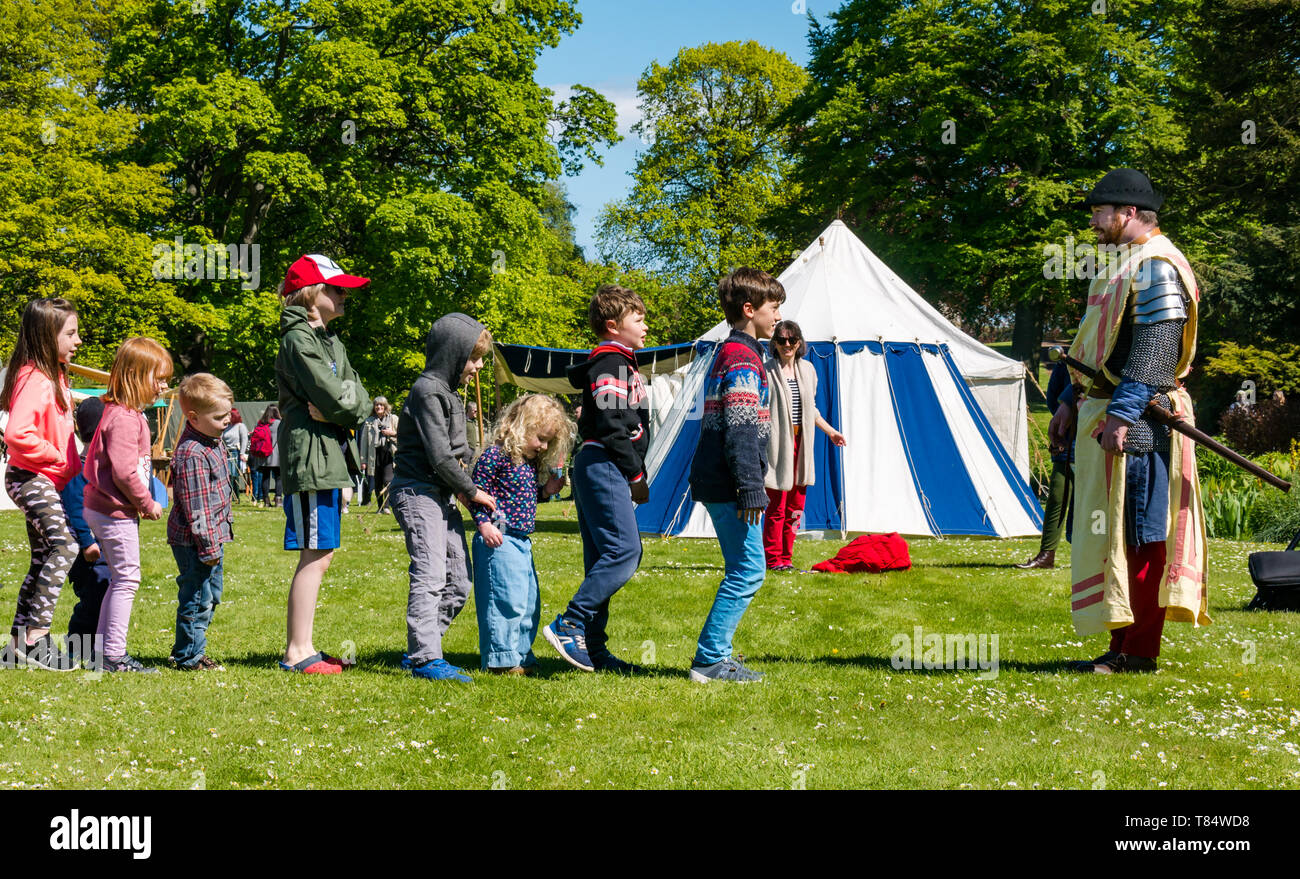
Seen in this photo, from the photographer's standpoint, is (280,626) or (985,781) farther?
(280,626)

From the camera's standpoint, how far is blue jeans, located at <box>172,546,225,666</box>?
225 inches

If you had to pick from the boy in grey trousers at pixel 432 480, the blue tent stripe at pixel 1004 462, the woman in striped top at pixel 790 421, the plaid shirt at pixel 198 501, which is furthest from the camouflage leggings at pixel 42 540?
the blue tent stripe at pixel 1004 462

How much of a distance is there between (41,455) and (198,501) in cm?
83

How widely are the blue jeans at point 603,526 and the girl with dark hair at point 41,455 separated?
2.50m

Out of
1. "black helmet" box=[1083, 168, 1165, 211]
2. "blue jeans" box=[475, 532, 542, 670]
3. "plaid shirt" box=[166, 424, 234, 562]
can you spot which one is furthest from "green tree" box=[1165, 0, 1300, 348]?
"plaid shirt" box=[166, 424, 234, 562]

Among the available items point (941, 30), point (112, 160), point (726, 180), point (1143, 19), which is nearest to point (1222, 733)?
point (112, 160)

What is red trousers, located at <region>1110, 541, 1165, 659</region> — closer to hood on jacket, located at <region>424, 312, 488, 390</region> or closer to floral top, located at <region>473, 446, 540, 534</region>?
floral top, located at <region>473, 446, 540, 534</region>

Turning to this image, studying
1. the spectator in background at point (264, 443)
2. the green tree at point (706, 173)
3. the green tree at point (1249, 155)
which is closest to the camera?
the spectator in background at point (264, 443)

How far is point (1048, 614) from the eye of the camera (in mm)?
7746

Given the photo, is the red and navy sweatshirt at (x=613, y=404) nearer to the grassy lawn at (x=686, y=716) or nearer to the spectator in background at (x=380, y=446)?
the grassy lawn at (x=686, y=716)

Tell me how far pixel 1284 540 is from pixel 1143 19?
23734 mm

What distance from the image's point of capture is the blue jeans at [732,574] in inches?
216

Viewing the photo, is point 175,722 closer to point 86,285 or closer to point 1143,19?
point 86,285

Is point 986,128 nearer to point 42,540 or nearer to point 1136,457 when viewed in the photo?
point 1136,457
